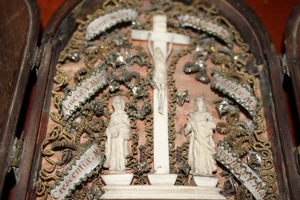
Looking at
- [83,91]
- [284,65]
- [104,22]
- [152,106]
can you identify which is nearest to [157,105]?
[152,106]

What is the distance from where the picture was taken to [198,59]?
8.43 feet

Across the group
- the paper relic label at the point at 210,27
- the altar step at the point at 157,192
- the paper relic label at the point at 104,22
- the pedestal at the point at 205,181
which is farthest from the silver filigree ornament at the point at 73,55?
the pedestal at the point at 205,181

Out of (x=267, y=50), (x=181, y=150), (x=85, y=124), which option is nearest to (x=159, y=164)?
(x=181, y=150)

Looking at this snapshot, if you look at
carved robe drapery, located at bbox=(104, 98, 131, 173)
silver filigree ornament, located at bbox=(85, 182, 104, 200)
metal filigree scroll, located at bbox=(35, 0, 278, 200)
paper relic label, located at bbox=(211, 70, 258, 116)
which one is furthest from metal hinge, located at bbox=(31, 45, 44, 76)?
paper relic label, located at bbox=(211, 70, 258, 116)

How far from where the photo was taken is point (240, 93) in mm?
2279

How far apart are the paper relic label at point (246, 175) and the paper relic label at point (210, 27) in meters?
0.89

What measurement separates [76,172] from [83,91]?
1.60 ft

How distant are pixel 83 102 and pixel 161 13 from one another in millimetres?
960

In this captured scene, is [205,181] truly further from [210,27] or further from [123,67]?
[210,27]

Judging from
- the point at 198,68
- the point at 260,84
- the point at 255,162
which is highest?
the point at 198,68

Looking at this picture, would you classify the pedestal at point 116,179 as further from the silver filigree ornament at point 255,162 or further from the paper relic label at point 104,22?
the paper relic label at point 104,22

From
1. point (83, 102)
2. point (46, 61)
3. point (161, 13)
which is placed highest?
point (161, 13)

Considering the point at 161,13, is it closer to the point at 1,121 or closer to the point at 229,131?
the point at 229,131

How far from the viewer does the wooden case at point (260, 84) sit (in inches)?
76.2
